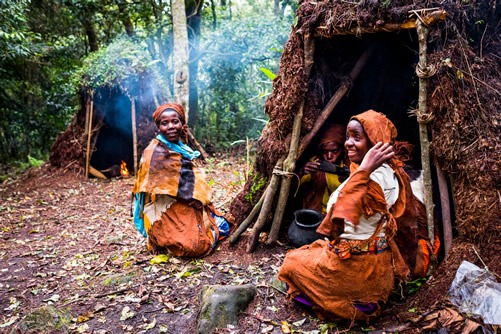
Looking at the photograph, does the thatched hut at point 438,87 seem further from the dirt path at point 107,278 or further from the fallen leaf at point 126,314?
the fallen leaf at point 126,314

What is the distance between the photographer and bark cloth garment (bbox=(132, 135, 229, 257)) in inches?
183

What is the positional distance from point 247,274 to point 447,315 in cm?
197

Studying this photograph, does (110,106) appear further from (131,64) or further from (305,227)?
A: (305,227)

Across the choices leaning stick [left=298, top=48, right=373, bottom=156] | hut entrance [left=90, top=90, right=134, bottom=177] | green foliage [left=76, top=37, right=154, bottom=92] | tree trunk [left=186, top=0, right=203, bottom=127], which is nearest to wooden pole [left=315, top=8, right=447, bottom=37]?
leaning stick [left=298, top=48, right=373, bottom=156]

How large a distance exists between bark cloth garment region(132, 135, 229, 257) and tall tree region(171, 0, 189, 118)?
4.60 m

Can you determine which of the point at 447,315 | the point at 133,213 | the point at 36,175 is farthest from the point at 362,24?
the point at 36,175

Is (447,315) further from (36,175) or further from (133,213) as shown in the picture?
(36,175)

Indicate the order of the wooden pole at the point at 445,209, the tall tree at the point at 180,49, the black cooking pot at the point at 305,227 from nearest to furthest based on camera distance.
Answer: the wooden pole at the point at 445,209 → the black cooking pot at the point at 305,227 → the tall tree at the point at 180,49

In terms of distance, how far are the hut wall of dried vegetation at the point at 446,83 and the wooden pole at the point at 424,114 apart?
0.14 ft

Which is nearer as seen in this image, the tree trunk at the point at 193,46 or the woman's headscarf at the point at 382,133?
the woman's headscarf at the point at 382,133

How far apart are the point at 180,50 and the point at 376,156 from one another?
7.23 m

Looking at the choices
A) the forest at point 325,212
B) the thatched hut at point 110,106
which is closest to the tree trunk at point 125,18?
the thatched hut at point 110,106

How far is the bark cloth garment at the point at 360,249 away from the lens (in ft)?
9.28

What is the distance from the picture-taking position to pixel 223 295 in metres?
3.50
